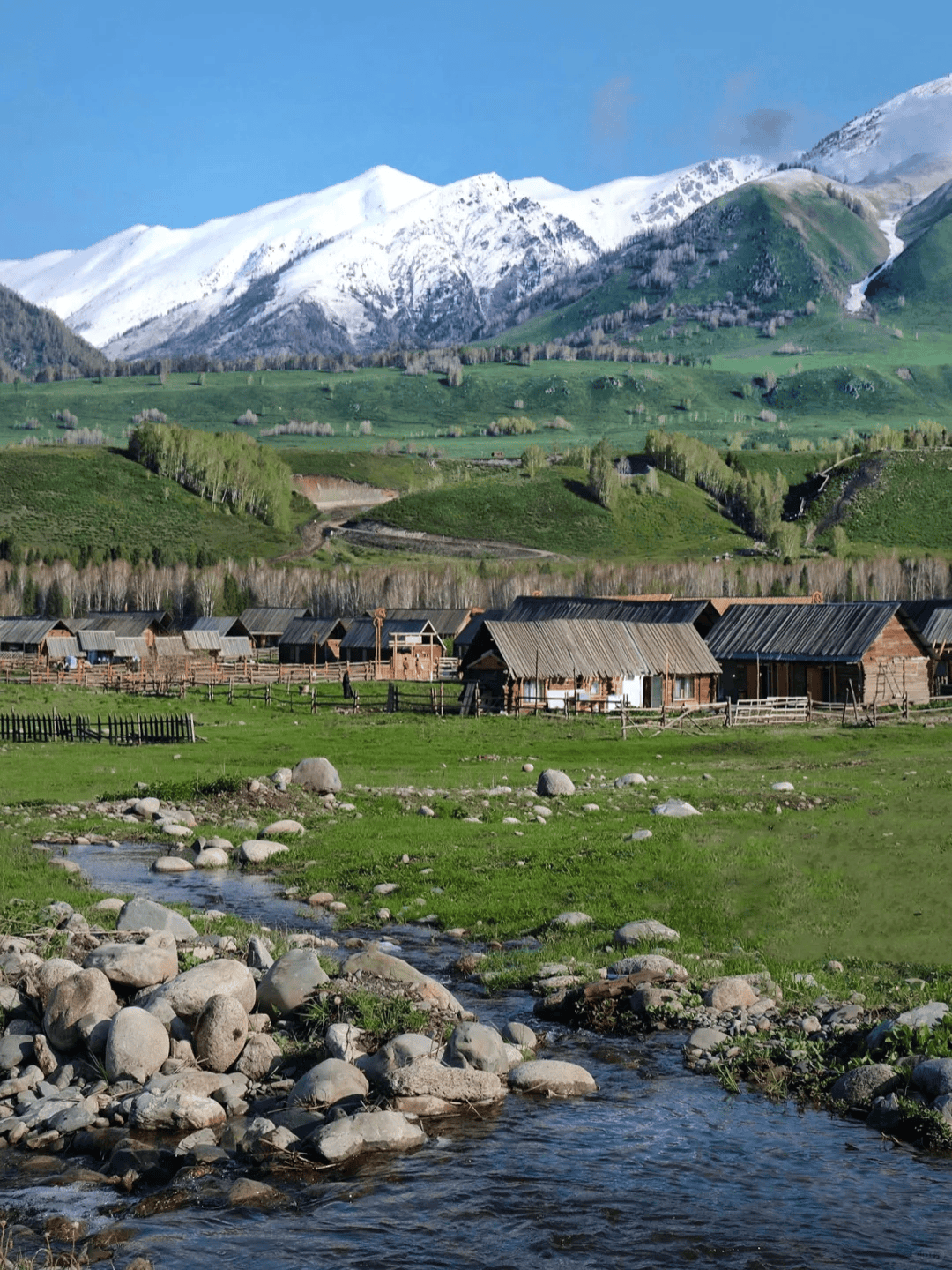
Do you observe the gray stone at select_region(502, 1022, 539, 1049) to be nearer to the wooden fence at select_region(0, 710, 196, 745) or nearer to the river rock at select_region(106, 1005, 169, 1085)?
the river rock at select_region(106, 1005, 169, 1085)

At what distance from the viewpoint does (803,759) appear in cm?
4619

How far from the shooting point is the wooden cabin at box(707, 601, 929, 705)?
68.6 meters

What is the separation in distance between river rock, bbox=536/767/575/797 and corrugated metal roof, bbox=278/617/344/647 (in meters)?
78.3

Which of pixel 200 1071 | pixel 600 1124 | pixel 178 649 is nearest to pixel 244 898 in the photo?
pixel 200 1071

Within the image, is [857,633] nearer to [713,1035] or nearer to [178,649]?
[713,1035]

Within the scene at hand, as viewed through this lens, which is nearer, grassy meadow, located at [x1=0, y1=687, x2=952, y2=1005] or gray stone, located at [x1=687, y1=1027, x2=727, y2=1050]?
gray stone, located at [x1=687, y1=1027, x2=727, y2=1050]

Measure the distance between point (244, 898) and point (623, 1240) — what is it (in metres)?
13.9

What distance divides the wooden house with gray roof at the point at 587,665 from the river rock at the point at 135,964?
1902 inches

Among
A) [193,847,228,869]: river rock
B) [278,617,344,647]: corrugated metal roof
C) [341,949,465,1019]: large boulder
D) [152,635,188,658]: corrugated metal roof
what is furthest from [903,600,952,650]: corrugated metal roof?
[152,635,188,658]: corrugated metal roof

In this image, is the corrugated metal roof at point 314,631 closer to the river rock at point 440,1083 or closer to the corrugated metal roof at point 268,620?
the corrugated metal roof at point 268,620

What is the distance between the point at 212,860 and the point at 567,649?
134 ft

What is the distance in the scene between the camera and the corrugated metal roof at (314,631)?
374ft

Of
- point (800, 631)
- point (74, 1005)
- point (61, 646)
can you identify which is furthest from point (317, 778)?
point (61, 646)

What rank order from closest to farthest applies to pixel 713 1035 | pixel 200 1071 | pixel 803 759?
pixel 200 1071, pixel 713 1035, pixel 803 759
